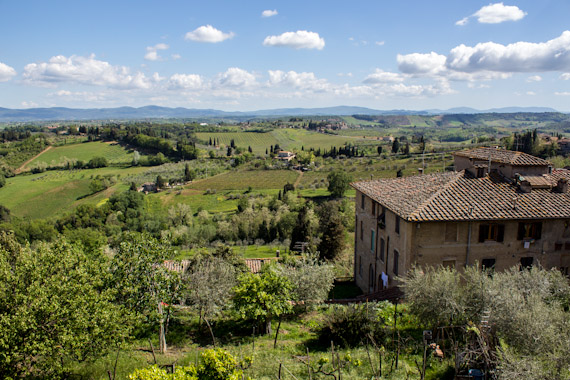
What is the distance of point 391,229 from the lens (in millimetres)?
23203

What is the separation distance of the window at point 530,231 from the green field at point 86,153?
531 ft

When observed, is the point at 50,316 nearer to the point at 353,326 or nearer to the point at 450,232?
the point at 353,326

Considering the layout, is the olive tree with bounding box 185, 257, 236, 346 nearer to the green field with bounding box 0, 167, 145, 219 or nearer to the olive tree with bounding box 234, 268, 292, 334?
the olive tree with bounding box 234, 268, 292, 334

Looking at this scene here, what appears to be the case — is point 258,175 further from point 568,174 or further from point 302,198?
point 568,174

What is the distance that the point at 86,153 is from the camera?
16950cm

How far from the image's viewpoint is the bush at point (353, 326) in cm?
1562

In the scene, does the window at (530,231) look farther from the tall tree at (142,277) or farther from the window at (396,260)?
the tall tree at (142,277)

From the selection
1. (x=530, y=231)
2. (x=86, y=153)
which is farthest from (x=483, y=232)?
(x=86, y=153)

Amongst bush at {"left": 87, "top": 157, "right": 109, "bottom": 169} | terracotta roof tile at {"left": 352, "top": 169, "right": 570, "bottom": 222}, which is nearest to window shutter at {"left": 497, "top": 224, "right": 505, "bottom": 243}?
terracotta roof tile at {"left": 352, "top": 169, "right": 570, "bottom": 222}

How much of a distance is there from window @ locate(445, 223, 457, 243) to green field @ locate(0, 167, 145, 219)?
107 m

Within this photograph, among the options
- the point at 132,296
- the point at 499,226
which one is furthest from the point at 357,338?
the point at 499,226

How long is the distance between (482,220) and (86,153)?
177m

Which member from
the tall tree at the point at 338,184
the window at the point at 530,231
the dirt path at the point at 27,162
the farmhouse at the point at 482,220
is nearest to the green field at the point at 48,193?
the dirt path at the point at 27,162

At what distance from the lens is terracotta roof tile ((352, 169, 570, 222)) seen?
20.5m
